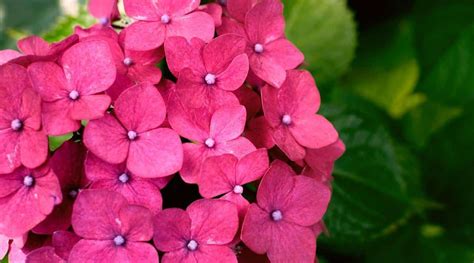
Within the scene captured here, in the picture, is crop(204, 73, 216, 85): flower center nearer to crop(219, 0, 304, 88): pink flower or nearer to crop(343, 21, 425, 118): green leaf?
crop(219, 0, 304, 88): pink flower

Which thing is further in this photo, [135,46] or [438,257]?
[438,257]

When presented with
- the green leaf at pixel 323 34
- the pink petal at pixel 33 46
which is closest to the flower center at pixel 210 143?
the pink petal at pixel 33 46

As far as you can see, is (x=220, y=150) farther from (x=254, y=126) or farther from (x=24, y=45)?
(x=24, y=45)

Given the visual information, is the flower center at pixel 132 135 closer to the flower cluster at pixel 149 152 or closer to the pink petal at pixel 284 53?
the flower cluster at pixel 149 152

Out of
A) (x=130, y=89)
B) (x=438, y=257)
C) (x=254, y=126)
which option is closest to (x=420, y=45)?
(x=438, y=257)

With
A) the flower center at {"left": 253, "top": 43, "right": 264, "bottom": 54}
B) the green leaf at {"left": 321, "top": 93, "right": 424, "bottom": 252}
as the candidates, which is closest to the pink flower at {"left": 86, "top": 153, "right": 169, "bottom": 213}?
the flower center at {"left": 253, "top": 43, "right": 264, "bottom": 54}
